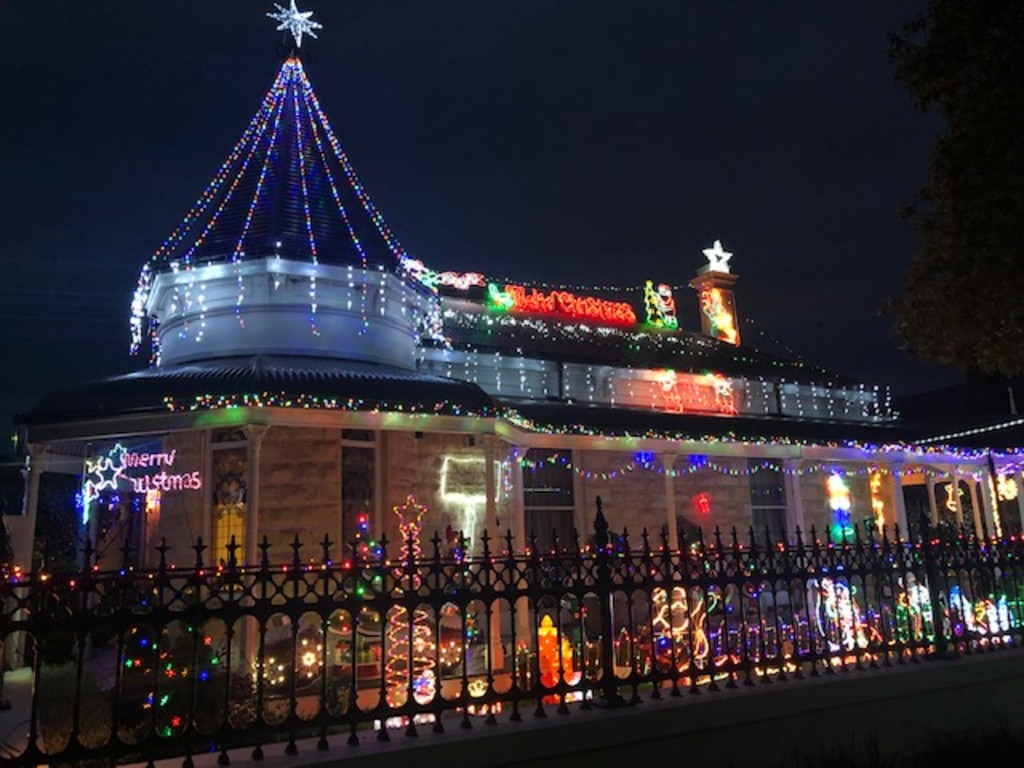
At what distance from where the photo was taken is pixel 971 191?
829 centimetres

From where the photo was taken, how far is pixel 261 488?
40.9 feet

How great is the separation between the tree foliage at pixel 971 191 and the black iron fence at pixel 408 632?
2.47 m

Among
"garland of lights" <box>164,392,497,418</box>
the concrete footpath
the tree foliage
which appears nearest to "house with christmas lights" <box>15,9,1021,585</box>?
"garland of lights" <box>164,392,497,418</box>

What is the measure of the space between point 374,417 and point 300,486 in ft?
6.77

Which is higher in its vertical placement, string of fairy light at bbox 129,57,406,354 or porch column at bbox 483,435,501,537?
string of fairy light at bbox 129,57,406,354

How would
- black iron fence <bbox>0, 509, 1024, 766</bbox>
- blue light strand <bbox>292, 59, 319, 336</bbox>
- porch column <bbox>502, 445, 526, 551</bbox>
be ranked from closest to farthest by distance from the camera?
black iron fence <bbox>0, 509, 1024, 766</bbox>
porch column <bbox>502, 445, 526, 551</bbox>
blue light strand <bbox>292, 59, 319, 336</bbox>

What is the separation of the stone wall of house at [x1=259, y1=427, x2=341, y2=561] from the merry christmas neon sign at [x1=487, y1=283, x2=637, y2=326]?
8.56m

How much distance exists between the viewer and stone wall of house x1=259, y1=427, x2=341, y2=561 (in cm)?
1245

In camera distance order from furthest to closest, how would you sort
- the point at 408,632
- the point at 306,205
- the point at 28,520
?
the point at 306,205
the point at 28,520
the point at 408,632

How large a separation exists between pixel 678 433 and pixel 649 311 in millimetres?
9670

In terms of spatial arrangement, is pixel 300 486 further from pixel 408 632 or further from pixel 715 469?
pixel 715 469

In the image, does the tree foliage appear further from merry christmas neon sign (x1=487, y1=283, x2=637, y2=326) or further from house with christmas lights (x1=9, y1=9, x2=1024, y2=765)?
merry christmas neon sign (x1=487, y1=283, x2=637, y2=326)

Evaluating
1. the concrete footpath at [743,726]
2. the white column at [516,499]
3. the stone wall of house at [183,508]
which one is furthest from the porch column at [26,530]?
the concrete footpath at [743,726]

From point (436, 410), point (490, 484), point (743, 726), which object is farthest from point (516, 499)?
point (743, 726)
